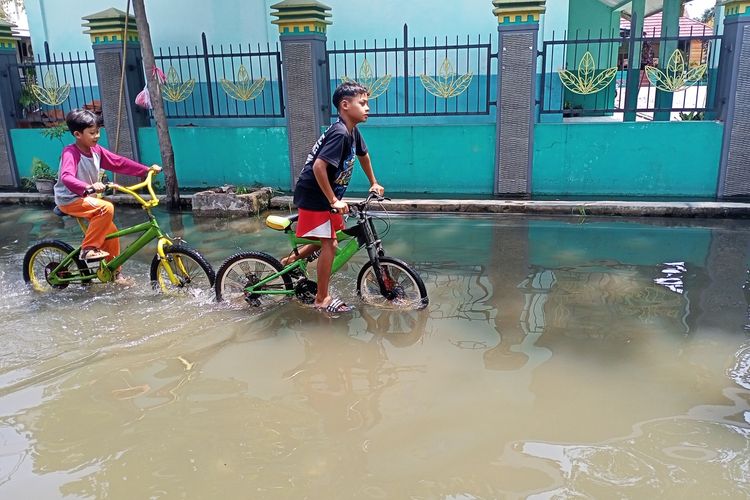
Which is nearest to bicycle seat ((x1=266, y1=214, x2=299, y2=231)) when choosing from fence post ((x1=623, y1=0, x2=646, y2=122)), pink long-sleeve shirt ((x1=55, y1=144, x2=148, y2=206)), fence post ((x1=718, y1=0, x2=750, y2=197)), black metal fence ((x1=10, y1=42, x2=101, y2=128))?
pink long-sleeve shirt ((x1=55, y1=144, x2=148, y2=206))

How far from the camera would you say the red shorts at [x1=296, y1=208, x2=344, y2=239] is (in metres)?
4.49

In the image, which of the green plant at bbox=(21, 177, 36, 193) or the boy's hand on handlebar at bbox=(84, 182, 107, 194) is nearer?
Answer: the boy's hand on handlebar at bbox=(84, 182, 107, 194)

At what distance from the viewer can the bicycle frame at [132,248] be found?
16.6 ft

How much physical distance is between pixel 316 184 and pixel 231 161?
19.2ft

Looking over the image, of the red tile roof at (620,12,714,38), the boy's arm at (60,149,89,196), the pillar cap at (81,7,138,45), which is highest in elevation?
the red tile roof at (620,12,714,38)

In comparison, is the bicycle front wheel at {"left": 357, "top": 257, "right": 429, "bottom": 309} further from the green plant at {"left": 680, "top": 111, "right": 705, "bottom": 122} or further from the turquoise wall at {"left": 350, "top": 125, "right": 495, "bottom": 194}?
the green plant at {"left": 680, "top": 111, "right": 705, "bottom": 122}

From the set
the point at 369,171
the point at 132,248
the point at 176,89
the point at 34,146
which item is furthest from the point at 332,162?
the point at 34,146

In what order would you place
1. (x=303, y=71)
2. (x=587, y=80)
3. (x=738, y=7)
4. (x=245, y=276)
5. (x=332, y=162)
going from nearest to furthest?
(x=332, y=162), (x=245, y=276), (x=738, y=7), (x=587, y=80), (x=303, y=71)

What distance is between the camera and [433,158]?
910 centimetres

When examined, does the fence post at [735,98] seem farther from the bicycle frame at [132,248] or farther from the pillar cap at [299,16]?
the bicycle frame at [132,248]

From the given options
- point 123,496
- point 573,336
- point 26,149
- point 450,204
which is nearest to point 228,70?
point 26,149

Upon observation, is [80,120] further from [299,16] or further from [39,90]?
[39,90]

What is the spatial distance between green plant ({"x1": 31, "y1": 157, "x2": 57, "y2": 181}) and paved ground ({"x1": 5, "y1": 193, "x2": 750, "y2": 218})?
19.0ft

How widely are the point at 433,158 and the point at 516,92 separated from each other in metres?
1.53
